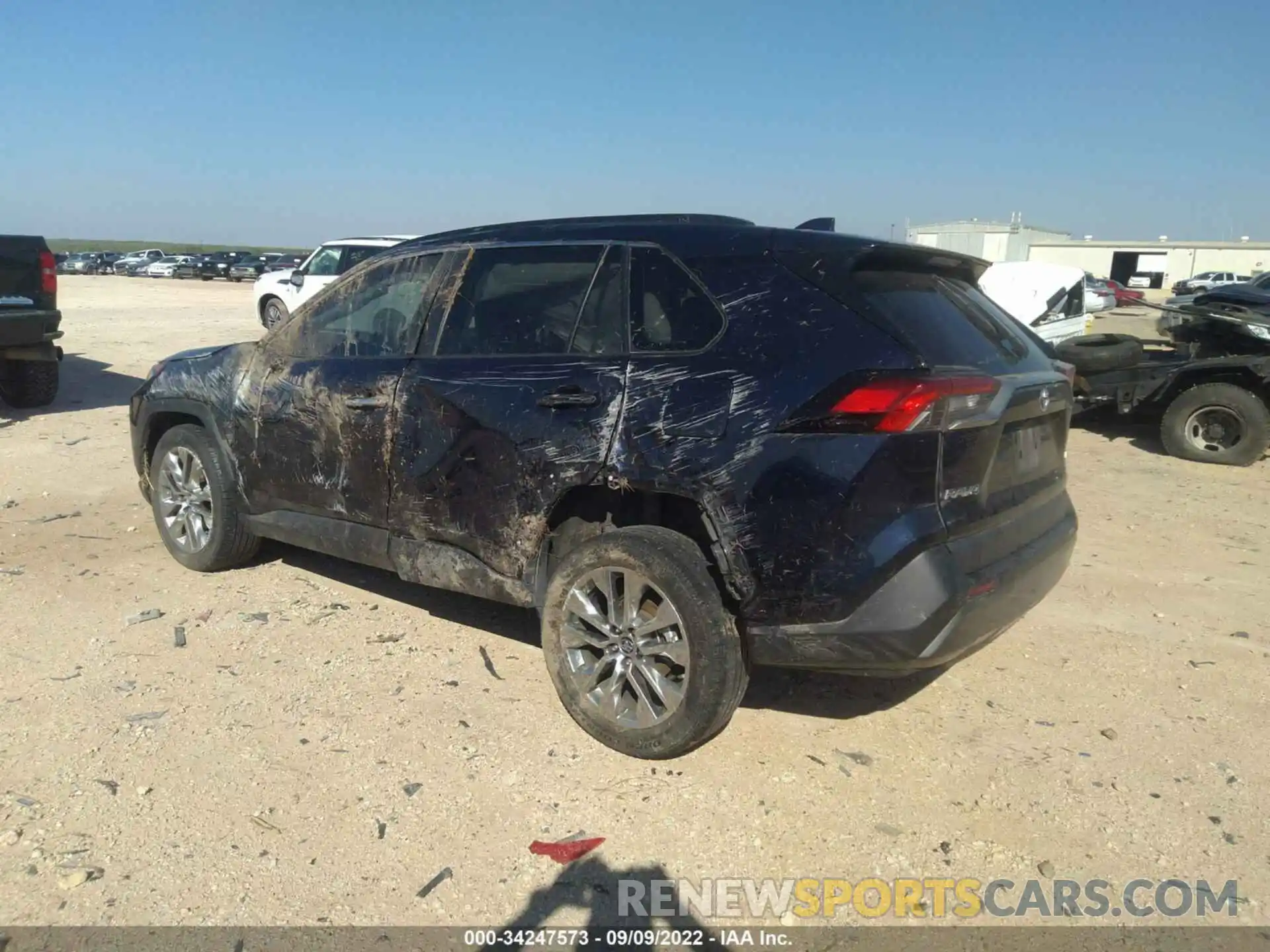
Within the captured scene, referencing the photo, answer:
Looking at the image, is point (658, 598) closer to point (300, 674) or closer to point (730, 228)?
point (730, 228)

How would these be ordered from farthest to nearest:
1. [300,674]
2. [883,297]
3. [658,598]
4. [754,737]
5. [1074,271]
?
[1074,271]
[300,674]
[754,737]
[658,598]
[883,297]

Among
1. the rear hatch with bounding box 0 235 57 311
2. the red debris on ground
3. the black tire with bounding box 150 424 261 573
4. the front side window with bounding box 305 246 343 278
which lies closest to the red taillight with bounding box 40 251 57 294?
the rear hatch with bounding box 0 235 57 311

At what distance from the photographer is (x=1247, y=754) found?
3.50m

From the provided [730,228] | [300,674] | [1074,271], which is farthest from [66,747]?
[1074,271]

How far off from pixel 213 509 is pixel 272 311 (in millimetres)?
15782

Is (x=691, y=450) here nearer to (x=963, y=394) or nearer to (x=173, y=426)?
(x=963, y=394)

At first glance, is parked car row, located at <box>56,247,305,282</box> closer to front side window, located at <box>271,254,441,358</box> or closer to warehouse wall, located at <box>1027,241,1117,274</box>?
front side window, located at <box>271,254,441,358</box>

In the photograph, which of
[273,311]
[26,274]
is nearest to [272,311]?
[273,311]

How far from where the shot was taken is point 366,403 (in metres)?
4.13

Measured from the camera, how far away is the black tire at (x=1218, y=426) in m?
8.44

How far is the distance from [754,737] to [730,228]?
1.88 metres

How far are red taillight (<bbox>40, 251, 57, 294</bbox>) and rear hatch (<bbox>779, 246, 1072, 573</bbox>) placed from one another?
9200 mm

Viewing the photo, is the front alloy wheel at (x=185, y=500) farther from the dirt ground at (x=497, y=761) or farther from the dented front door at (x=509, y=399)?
the dented front door at (x=509, y=399)

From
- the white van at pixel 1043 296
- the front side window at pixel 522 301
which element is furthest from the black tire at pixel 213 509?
the white van at pixel 1043 296
